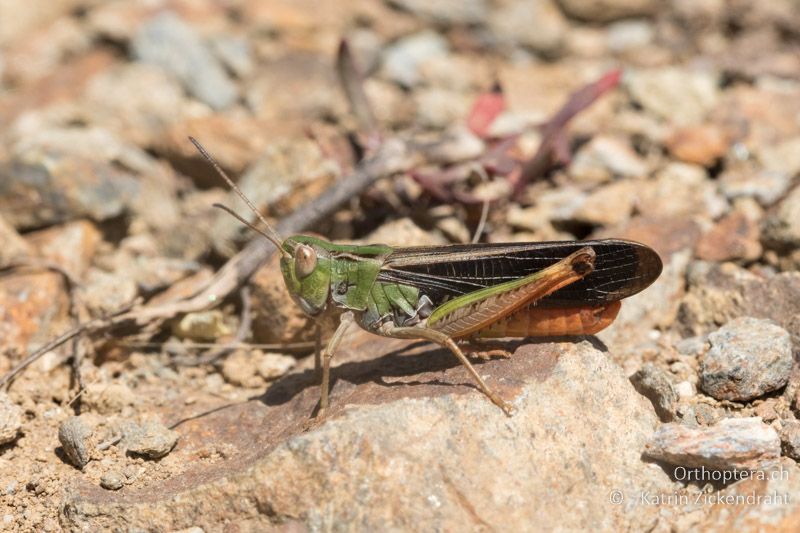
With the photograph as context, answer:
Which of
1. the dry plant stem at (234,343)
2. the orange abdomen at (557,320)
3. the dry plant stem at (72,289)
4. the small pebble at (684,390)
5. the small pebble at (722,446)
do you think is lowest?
the dry plant stem at (234,343)

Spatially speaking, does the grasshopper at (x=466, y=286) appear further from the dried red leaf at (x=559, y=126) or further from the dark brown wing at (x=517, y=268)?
the dried red leaf at (x=559, y=126)

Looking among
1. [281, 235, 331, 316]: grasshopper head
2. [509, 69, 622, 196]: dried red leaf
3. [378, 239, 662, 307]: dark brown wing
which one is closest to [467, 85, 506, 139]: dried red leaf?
[509, 69, 622, 196]: dried red leaf

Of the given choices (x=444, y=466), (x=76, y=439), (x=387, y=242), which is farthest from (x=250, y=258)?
(x=444, y=466)

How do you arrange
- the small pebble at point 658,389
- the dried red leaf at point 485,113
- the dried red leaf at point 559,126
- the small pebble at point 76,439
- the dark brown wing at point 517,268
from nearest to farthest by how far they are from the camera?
the dark brown wing at point 517,268
the small pebble at point 658,389
the small pebble at point 76,439
the dried red leaf at point 559,126
the dried red leaf at point 485,113

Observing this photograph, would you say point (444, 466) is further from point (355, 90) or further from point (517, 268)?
point (355, 90)

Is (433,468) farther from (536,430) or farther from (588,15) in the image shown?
(588,15)

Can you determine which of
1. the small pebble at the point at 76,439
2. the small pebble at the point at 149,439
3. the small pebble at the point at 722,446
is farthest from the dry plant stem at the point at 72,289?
the small pebble at the point at 722,446
